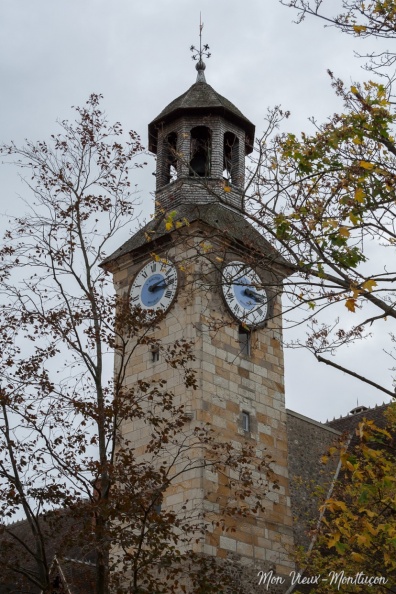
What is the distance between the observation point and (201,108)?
24797mm

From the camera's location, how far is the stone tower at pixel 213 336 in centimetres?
2067

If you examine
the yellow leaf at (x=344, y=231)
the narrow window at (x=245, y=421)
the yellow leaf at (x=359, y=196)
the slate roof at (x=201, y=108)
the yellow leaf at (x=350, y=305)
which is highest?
the slate roof at (x=201, y=108)

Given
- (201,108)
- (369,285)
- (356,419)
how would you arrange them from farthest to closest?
(356,419) < (201,108) < (369,285)

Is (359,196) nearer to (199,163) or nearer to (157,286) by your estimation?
(157,286)

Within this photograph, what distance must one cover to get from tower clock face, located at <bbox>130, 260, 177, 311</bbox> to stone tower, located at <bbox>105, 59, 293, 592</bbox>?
0.03 meters

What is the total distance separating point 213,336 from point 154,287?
400 cm

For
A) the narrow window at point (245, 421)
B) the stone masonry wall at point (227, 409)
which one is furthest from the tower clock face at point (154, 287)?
the narrow window at point (245, 421)

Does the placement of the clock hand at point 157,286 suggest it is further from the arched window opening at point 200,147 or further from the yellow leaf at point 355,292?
the yellow leaf at point 355,292

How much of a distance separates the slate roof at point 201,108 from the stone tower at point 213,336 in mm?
28

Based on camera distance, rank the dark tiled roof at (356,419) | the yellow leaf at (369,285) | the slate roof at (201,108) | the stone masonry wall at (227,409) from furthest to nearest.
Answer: the dark tiled roof at (356,419)
the slate roof at (201,108)
the stone masonry wall at (227,409)
the yellow leaf at (369,285)

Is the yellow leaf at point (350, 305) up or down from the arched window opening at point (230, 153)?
down

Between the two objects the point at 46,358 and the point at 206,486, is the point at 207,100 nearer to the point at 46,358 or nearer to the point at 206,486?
the point at 206,486

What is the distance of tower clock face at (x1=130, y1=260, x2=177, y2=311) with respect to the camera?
22750 mm

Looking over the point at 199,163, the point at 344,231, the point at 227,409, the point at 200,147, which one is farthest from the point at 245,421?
the point at 344,231
